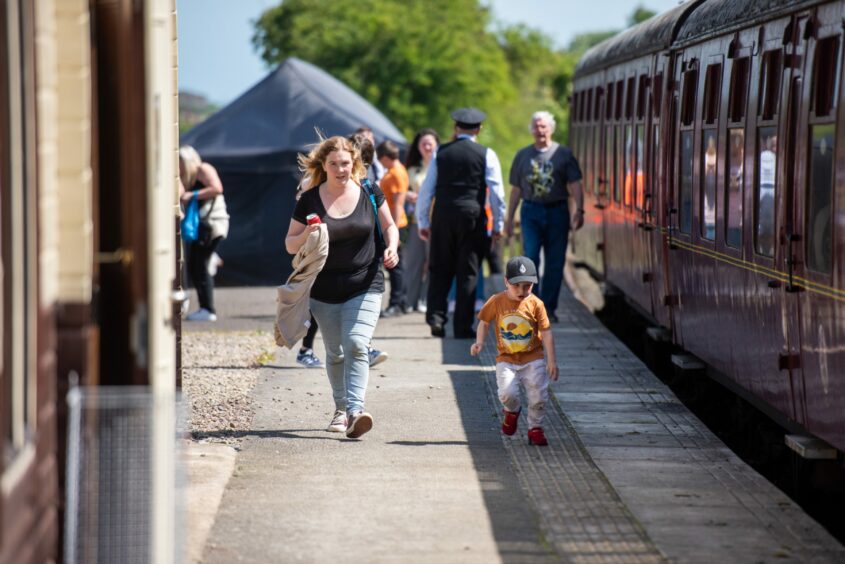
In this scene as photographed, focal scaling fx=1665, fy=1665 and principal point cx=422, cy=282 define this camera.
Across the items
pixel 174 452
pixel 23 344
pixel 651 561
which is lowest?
pixel 651 561

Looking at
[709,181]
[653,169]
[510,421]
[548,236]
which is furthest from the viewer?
[548,236]

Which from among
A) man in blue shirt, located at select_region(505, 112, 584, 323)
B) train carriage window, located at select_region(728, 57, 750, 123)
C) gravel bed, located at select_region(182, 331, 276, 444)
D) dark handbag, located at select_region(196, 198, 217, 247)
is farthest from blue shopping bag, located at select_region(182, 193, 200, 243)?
train carriage window, located at select_region(728, 57, 750, 123)

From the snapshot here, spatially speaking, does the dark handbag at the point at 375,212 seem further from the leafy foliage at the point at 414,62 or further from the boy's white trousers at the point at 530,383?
the leafy foliage at the point at 414,62

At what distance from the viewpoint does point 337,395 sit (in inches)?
390

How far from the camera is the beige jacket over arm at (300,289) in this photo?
30.7 ft

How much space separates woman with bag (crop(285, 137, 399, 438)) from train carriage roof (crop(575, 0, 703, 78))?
4675 mm

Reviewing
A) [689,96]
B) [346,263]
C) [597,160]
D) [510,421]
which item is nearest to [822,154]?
[510,421]

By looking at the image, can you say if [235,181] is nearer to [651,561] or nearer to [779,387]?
[779,387]

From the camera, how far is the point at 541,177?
15250 mm

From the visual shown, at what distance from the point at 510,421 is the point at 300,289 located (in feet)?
4.80

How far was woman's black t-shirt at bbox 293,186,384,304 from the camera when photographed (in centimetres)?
959

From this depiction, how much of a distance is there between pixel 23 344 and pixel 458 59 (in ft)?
185

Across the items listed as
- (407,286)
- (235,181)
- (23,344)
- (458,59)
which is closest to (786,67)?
(23,344)

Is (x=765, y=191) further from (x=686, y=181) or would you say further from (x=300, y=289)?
(x=686, y=181)
